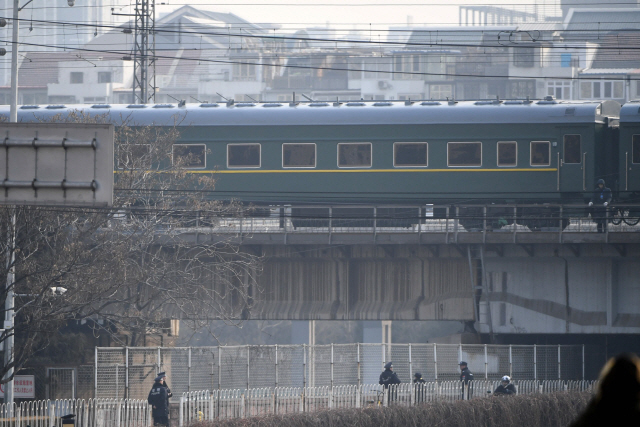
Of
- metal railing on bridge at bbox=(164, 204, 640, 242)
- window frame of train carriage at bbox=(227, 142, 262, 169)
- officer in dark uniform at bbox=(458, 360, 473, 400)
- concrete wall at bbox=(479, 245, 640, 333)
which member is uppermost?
window frame of train carriage at bbox=(227, 142, 262, 169)

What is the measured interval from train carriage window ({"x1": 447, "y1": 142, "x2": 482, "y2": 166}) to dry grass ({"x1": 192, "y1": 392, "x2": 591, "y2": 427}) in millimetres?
9386

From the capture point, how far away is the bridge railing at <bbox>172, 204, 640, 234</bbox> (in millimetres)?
25656

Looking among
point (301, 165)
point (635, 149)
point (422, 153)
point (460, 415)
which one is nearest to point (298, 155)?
point (301, 165)

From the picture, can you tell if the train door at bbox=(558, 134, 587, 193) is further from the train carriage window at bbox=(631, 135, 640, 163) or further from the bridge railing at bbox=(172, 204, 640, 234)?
the train carriage window at bbox=(631, 135, 640, 163)

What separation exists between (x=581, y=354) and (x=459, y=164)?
704 centimetres

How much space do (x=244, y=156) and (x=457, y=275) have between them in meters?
8.08

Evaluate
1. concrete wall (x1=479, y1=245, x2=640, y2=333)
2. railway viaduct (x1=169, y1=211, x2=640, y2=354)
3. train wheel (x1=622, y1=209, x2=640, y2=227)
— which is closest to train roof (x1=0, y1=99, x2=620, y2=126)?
train wheel (x1=622, y1=209, x2=640, y2=227)

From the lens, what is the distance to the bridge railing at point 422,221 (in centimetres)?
2566

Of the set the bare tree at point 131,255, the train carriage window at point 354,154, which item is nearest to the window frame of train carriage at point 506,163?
the train carriage window at point 354,154

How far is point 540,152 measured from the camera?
2655cm

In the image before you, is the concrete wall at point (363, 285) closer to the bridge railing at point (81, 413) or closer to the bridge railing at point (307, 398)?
the bridge railing at point (307, 398)

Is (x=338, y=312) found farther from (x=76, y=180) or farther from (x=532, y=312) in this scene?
(x=76, y=180)

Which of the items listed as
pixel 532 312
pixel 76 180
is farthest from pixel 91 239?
pixel 532 312

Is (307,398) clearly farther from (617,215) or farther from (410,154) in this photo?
(617,215)
